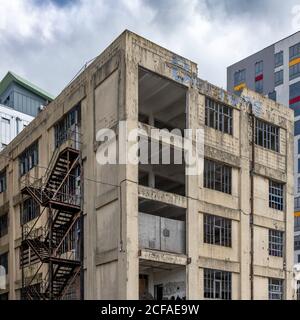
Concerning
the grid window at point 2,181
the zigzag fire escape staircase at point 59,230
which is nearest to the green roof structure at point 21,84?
the grid window at point 2,181

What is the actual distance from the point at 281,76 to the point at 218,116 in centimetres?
5278

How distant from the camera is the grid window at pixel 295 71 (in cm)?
7838

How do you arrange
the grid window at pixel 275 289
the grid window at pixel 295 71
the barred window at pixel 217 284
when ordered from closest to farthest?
1. the barred window at pixel 217 284
2. the grid window at pixel 275 289
3. the grid window at pixel 295 71

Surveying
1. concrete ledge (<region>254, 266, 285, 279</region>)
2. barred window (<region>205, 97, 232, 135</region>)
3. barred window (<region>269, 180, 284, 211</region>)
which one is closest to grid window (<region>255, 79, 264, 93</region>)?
barred window (<region>269, 180, 284, 211</region>)

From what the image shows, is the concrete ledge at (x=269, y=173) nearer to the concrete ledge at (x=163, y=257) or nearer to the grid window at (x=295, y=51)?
the concrete ledge at (x=163, y=257)

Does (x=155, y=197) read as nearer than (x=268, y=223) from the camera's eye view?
Yes

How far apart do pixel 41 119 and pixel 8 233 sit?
933cm

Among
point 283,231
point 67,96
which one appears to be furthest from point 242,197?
point 67,96

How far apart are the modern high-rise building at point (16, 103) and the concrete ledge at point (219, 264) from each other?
125 ft

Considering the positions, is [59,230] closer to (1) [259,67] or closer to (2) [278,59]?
(2) [278,59]

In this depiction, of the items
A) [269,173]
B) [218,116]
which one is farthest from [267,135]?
[218,116]

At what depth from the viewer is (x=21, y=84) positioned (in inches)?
2509

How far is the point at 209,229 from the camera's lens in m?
29.6
